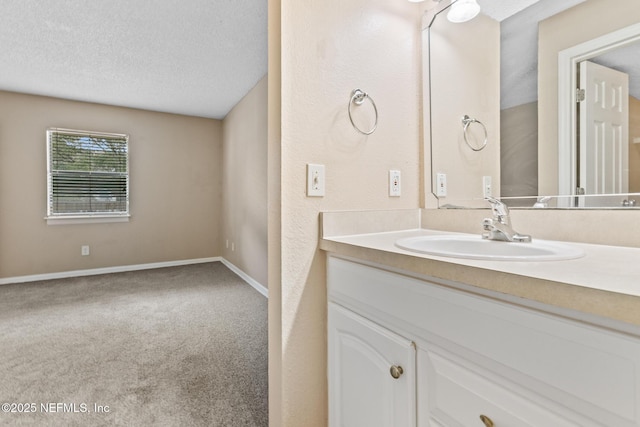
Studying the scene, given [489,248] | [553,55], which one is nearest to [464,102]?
[553,55]

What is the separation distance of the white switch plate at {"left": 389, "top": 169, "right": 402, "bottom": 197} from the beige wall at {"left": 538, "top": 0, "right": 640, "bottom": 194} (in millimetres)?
512

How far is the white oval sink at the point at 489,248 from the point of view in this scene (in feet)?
2.45

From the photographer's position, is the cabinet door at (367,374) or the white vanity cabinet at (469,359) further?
the cabinet door at (367,374)

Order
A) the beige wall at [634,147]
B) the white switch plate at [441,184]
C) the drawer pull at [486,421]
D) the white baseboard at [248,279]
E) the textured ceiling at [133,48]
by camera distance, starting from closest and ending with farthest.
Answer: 1. the drawer pull at [486,421]
2. the beige wall at [634,147]
3. the white switch plate at [441,184]
4. the textured ceiling at [133,48]
5. the white baseboard at [248,279]

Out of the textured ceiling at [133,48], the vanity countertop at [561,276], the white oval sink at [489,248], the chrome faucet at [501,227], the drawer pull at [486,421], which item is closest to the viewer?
the vanity countertop at [561,276]

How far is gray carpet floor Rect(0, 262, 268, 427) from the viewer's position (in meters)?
1.43

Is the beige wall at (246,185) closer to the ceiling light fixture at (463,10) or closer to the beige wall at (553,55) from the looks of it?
the ceiling light fixture at (463,10)

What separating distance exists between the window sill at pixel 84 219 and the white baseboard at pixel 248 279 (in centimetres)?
152

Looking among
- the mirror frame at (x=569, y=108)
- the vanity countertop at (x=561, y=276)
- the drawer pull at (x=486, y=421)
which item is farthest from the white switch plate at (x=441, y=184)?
the drawer pull at (x=486, y=421)

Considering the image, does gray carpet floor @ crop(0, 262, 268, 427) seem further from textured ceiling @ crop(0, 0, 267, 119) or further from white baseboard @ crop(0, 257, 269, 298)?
textured ceiling @ crop(0, 0, 267, 119)

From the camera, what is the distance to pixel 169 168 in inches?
174

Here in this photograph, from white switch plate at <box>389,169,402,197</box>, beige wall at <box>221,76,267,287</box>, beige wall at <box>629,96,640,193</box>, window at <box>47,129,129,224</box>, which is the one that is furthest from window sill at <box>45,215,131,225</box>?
beige wall at <box>629,96,640,193</box>

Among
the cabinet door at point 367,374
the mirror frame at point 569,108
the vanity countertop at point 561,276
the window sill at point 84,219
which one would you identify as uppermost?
the mirror frame at point 569,108

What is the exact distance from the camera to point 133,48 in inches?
102
